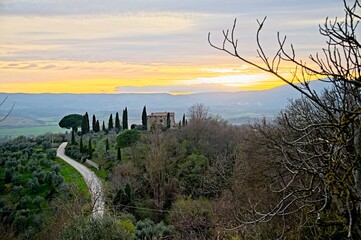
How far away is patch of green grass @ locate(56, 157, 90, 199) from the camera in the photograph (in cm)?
2211

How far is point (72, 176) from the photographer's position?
23.8 meters

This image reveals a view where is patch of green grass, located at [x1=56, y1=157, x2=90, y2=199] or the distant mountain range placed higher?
the distant mountain range

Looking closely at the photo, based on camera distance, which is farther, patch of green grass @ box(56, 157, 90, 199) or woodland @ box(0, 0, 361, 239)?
patch of green grass @ box(56, 157, 90, 199)

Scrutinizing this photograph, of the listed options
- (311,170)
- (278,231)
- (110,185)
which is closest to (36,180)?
(110,185)

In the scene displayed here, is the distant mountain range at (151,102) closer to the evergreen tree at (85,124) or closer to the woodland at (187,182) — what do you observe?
the evergreen tree at (85,124)

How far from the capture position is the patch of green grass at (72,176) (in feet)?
72.5

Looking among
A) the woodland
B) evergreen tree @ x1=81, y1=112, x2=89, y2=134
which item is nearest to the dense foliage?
the woodland

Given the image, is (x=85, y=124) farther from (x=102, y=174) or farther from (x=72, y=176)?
(x=72, y=176)

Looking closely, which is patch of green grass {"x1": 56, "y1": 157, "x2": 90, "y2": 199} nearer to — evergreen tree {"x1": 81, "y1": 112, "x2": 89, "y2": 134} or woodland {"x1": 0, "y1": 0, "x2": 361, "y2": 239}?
woodland {"x1": 0, "y1": 0, "x2": 361, "y2": 239}

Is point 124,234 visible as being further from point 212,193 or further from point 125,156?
point 125,156

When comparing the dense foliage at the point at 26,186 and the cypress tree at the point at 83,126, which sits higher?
the cypress tree at the point at 83,126

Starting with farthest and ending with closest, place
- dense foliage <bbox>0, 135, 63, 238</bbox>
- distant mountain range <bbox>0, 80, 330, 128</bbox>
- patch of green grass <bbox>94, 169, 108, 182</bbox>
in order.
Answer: distant mountain range <bbox>0, 80, 330, 128</bbox>, patch of green grass <bbox>94, 169, 108, 182</bbox>, dense foliage <bbox>0, 135, 63, 238</bbox>

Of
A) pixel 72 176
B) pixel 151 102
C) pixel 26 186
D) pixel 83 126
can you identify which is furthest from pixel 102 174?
pixel 151 102

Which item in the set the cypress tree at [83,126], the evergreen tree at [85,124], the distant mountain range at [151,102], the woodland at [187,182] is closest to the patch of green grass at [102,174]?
the woodland at [187,182]
